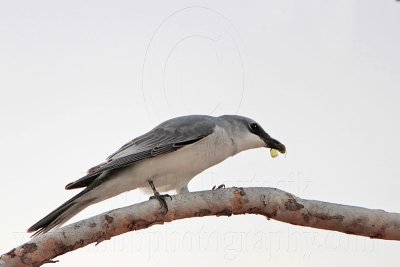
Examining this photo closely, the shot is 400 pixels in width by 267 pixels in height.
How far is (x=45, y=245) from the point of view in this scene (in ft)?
16.9

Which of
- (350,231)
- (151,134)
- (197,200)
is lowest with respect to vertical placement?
(350,231)

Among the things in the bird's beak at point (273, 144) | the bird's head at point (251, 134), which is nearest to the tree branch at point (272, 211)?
the bird's head at point (251, 134)

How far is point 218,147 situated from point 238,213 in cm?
156

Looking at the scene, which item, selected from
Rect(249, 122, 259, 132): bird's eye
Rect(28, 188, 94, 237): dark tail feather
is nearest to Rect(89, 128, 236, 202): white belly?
Rect(28, 188, 94, 237): dark tail feather

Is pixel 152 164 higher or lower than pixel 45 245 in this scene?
higher

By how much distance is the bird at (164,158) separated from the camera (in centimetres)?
670

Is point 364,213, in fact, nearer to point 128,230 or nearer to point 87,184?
point 128,230

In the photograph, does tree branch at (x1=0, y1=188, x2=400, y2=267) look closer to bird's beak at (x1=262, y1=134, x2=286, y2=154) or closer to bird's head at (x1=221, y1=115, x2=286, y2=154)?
bird's head at (x1=221, y1=115, x2=286, y2=154)

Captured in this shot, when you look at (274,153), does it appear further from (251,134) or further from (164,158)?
(164,158)

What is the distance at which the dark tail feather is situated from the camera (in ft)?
20.1

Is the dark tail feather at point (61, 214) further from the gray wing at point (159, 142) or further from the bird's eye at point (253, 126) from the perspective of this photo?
the bird's eye at point (253, 126)

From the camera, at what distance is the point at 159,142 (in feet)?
23.5

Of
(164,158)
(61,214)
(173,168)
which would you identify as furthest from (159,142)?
(61,214)

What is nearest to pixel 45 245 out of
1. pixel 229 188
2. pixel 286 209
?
pixel 229 188
